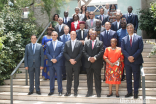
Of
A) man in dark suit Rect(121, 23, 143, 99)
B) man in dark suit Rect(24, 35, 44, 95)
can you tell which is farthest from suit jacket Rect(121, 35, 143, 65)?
man in dark suit Rect(24, 35, 44, 95)

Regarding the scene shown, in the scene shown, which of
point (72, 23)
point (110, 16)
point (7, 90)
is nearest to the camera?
point (7, 90)

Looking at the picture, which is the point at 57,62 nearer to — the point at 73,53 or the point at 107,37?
the point at 73,53

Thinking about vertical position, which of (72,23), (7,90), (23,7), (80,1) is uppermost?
(80,1)

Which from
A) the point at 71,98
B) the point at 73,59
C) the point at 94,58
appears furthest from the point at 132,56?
the point at 71,98

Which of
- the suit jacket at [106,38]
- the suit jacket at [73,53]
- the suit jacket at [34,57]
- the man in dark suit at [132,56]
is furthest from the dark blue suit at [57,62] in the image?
the man in dark suit at [132,56]

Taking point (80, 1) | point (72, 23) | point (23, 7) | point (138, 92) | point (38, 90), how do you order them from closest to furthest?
point (138, 92), point (38, 90), point (72, 23), point (23, 7), point (80, 1)

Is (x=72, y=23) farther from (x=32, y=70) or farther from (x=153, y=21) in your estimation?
(x=153, y=21)

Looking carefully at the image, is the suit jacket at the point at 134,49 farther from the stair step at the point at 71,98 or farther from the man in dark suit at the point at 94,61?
the stair step at the point at 71,98

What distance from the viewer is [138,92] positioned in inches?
234

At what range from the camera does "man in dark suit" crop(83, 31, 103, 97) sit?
6.03m

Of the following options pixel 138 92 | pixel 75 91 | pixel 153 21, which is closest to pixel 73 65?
pixel 75 91

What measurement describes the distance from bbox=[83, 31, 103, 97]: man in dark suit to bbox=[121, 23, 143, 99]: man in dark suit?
2.54 ft

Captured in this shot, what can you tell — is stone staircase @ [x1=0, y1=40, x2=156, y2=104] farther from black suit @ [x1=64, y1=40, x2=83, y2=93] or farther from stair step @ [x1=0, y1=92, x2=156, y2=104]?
black suit @ [x1=64, y1=40, x2=83, y2=93]

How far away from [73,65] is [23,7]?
18.2 feet
